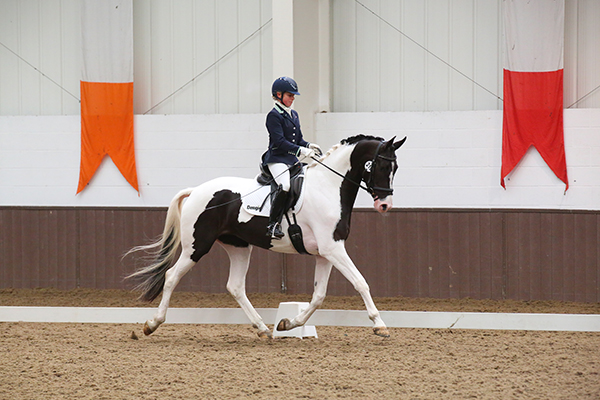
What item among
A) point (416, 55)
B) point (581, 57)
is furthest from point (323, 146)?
point (581, 57)

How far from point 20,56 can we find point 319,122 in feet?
13.4

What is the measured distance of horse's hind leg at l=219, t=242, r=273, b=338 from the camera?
5309 mm

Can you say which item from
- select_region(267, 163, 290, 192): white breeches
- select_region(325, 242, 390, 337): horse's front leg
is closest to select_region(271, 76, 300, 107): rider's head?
select_region(267, 163, 290, 192): white breeches

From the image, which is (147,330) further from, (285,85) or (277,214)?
Result: (285,85)

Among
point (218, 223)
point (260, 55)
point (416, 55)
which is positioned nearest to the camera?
point (218, 223)

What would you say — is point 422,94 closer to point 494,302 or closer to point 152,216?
point 494,302

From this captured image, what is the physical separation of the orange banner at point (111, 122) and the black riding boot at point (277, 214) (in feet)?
12.8

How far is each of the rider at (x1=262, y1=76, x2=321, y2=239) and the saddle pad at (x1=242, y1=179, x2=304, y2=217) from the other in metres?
0.10

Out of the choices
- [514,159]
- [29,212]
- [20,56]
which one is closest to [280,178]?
[514,159]

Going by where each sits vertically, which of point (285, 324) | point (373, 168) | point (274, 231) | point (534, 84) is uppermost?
point (534, 84)

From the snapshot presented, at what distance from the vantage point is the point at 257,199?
5277 millimetres

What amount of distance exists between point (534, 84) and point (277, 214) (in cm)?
403

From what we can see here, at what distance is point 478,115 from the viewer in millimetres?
7957

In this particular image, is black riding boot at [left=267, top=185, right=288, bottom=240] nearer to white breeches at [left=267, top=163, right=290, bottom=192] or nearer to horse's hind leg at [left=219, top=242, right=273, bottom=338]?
white breeches at [left=267, top=163, right=290, bottom=192]
